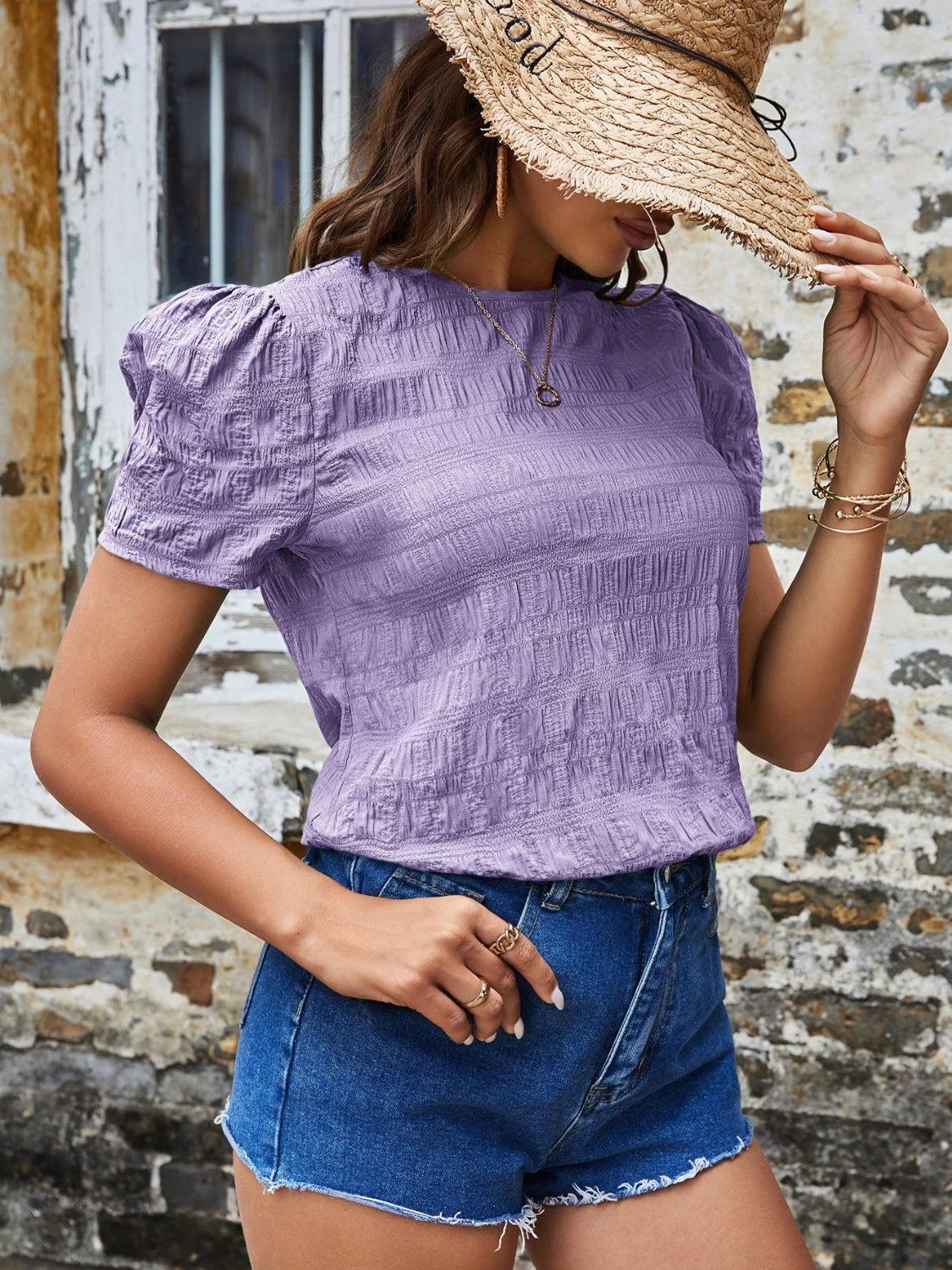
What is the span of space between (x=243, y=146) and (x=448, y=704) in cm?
221

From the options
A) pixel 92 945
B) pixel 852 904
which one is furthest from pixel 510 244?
pixel 92 945

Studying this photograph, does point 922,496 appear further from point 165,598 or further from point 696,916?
point 165,598

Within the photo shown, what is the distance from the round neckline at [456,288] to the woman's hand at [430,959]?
0.59 m

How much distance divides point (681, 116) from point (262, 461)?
0.49 meters

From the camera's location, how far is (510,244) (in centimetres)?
132

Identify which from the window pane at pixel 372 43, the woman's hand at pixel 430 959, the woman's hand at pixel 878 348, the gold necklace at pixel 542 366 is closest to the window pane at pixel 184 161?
the window pane at pixel 372 43

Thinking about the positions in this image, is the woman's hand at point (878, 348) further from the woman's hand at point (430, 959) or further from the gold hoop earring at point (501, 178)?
the woman's hand at point (430, 959)

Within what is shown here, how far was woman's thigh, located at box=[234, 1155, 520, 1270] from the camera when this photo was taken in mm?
1195

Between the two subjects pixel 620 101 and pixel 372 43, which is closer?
pixel 620 101

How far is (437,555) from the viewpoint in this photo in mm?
1151

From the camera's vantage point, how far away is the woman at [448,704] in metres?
1.15

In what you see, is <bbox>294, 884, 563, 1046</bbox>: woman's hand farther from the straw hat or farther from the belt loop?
the straw hat

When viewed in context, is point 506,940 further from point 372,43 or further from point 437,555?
point 372,43

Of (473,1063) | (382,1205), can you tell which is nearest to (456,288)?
(473,1063)
